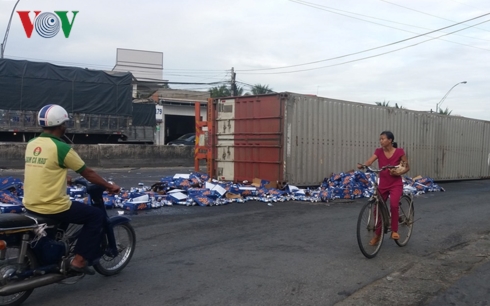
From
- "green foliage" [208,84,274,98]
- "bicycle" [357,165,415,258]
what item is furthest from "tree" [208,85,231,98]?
"bicycle" [357,165,415,258]

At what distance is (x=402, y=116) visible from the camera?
17297mm

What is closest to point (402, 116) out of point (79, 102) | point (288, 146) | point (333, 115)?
→ point (333, 115)

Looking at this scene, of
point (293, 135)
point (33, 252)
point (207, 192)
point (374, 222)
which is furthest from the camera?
point (293, 135)

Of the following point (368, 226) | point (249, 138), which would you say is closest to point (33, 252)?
point (368, 226)

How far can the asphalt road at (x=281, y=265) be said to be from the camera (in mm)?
5121

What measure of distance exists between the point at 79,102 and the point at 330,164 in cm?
1595

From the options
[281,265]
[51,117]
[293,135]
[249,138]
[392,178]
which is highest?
[51,117]

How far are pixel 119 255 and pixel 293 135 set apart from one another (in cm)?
829

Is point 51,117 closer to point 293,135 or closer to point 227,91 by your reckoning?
point 293,135

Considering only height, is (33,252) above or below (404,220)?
above

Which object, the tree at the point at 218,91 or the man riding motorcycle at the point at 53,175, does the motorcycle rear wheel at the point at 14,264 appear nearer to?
the man riding motorcycle at the point at 53,175

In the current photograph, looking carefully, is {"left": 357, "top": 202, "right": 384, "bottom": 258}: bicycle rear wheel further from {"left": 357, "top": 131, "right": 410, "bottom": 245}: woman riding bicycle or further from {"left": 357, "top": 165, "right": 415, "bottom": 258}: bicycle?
{"left": 357, "top": 131, "right": 410, "bottom": 245}: woman riding bicycle

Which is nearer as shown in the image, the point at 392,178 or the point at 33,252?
the point at 33,252

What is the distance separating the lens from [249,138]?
1404 cm
